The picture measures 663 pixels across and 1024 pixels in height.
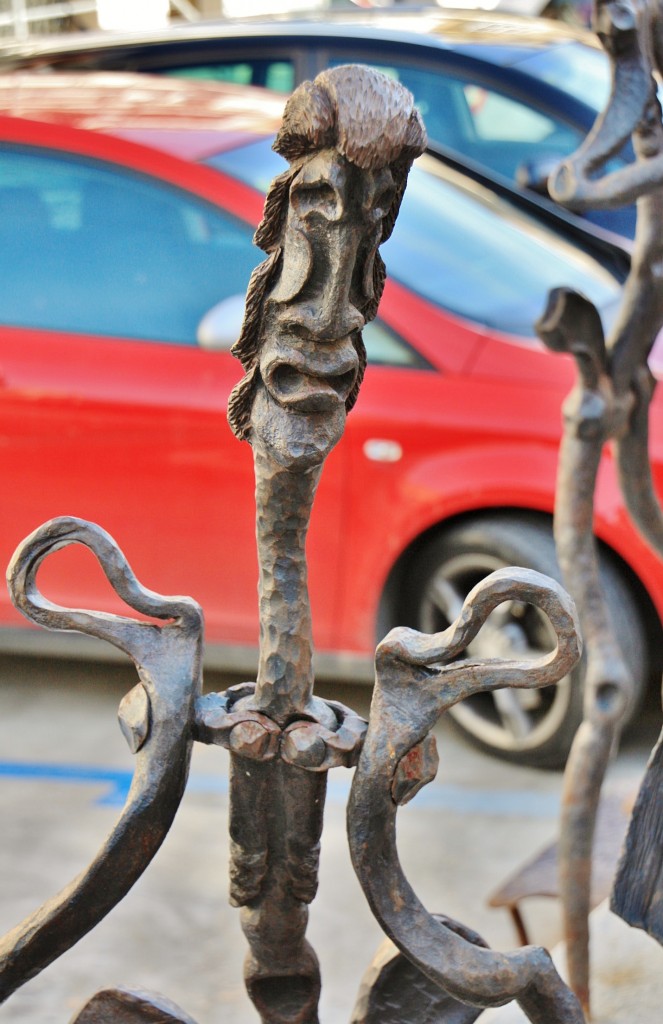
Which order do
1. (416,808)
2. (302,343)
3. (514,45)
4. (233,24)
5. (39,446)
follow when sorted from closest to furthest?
(302,343) → (416,808) → (39,446) → (514,45) → (233,24)

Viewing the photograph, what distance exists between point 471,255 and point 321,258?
9.54ft

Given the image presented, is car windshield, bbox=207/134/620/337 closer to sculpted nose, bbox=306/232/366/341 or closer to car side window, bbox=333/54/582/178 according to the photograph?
car side window, bbox=333/54/582/178

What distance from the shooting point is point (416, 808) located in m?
3.07

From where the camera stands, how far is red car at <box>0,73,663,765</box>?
319cm

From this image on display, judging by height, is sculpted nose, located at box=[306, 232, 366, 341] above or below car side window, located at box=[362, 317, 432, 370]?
below

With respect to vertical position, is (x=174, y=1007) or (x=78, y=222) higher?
(x=78, y=222)

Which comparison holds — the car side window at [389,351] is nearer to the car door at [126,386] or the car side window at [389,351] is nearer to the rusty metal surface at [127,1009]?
the car door at [126,386]

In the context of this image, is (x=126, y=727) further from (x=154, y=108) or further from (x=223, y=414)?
(x=154, y=108)

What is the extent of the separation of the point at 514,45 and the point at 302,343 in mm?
4793

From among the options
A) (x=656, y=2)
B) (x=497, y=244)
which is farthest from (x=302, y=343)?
(x=497, y=244)

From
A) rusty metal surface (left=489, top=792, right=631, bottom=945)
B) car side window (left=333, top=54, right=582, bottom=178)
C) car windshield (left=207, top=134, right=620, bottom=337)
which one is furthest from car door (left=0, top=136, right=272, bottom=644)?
car side window (left=333, top=54, right=582, bottom=178)

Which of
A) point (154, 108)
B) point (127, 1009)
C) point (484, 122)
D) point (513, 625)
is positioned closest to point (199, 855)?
point (513, 625)

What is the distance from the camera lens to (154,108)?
11.9ft

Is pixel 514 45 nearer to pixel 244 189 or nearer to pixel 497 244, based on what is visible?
pixel 497 244
